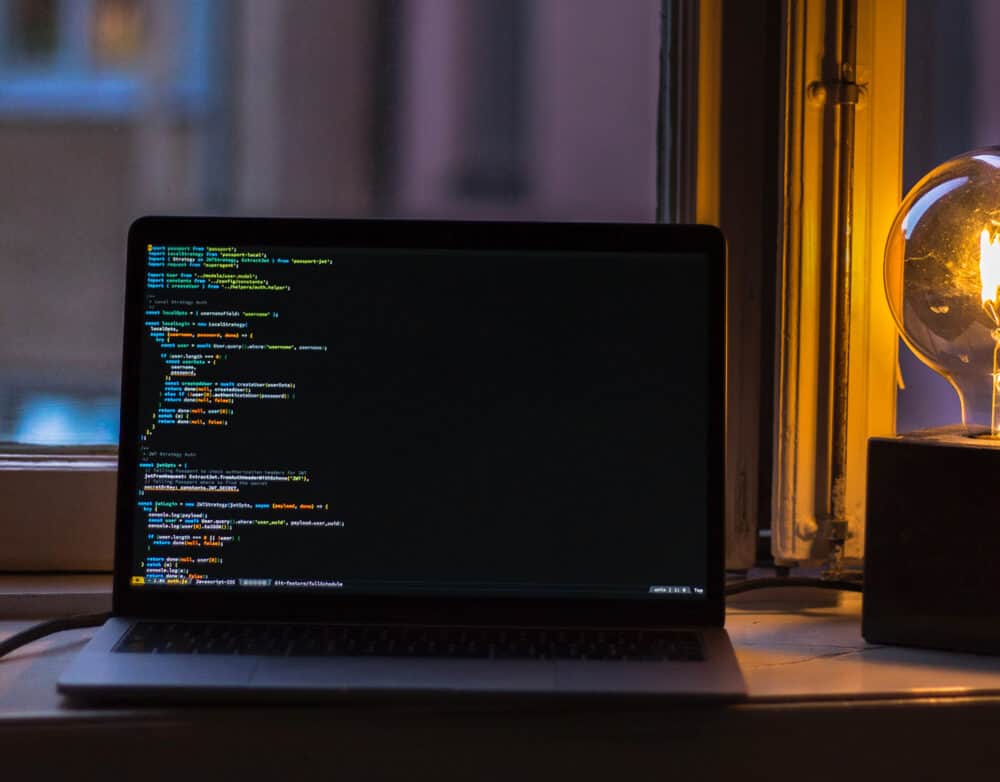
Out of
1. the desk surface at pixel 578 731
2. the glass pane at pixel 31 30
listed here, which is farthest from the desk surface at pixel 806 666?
the glass pane at pixel 31 30

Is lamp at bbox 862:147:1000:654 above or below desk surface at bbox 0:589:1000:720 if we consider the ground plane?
above

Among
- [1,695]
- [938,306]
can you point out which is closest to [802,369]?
[938,306]

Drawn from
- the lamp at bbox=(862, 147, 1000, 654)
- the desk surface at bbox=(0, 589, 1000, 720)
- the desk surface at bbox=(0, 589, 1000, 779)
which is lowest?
the desk surface at bbox=(0, 589, 1000, 779)

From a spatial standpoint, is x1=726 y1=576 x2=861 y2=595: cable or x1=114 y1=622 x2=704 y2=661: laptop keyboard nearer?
x1=114 y1=622 x2=704 y2=661: laptop keyboard

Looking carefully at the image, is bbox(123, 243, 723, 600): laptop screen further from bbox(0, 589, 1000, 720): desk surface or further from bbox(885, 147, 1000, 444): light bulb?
bbox(885, 147, 1000, 444): light bulb

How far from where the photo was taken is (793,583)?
95cm

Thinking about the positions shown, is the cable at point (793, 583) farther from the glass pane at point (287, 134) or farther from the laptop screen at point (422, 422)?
the glass pane at point (287, 134)

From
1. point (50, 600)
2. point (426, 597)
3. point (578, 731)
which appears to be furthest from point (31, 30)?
point (578, 731)

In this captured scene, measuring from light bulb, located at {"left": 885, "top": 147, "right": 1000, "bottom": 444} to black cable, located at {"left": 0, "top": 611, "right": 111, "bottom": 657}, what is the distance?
72 centimetres

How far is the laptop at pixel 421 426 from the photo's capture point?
77 centimetres

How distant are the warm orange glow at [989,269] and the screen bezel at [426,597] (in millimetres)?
222

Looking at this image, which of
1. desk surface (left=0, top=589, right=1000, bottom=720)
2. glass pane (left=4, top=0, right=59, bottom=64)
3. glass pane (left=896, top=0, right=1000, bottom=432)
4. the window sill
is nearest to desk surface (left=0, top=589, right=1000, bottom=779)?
desk surface (left=0, top=589, right=1000, bottom=720)

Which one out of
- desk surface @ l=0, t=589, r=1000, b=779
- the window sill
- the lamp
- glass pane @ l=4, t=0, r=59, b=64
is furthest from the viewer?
glass pane @ l=4, t=0, r=59, b=64

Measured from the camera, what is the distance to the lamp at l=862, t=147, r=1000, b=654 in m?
0.75
